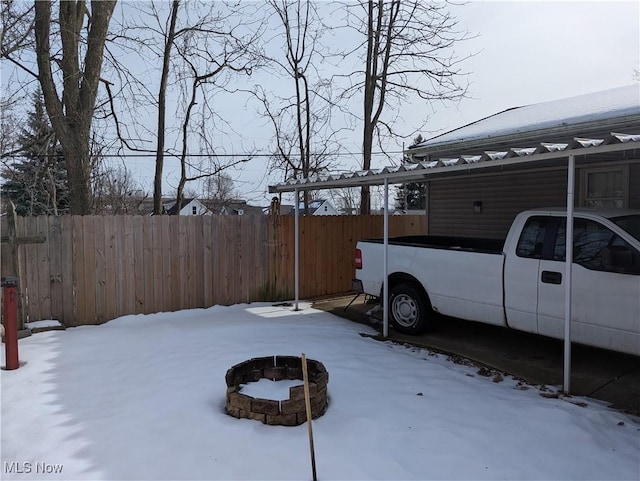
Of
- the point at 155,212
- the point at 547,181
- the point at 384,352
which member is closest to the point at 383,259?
the point at 384,352

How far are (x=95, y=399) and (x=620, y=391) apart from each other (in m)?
5.05

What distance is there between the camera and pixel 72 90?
8.29m

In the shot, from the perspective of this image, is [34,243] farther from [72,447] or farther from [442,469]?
[442,469]

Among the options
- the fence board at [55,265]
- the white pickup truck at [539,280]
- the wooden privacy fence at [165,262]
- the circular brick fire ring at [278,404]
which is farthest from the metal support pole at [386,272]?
the fence board at [55,265]

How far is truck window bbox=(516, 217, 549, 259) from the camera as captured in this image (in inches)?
197

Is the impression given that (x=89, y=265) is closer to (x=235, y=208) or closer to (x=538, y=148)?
(x=538, y=148)

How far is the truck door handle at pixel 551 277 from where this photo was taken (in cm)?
468

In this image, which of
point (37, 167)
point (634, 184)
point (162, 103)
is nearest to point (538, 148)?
point (634, 184)

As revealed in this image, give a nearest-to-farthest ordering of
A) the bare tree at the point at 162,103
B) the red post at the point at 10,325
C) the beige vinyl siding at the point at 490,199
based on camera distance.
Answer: the red post at the point at 10,325 < the beige vinyl siding at the point at 490,199 < the bare tree at the point at 162,103

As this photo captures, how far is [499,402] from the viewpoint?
4.11 meters

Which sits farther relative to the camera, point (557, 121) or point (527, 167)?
point (557, 121)

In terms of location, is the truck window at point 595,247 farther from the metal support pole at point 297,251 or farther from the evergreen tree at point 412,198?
the evergreen tree at point 412,198

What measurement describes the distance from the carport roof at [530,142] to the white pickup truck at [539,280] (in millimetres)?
813

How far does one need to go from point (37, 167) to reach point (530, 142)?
13525 millimetres
